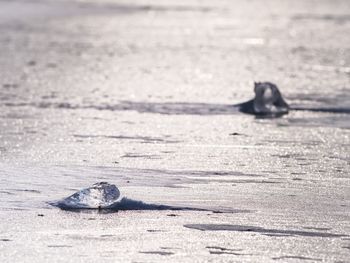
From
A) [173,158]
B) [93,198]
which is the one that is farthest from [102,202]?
[173,158]

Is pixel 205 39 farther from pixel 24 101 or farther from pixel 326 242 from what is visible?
pixel 326 242

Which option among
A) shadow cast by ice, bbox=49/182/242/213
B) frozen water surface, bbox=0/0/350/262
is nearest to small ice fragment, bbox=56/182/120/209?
shadow cast by ice, bbox=49/182/242/213

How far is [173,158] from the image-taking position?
46.1ft

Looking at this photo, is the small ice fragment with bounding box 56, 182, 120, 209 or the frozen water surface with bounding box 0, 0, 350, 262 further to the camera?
the small ice fragment with bounding box 56, 182, 120, 209

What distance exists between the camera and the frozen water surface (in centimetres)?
946

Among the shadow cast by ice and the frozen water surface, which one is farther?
the shadow cast by ice

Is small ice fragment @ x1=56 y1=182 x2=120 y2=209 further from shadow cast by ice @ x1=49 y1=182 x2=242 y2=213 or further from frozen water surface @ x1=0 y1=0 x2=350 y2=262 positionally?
frozen water surface @ x1=0 y1=0 x2=350 y2=262

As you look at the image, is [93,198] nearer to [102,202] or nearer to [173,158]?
[102,202]

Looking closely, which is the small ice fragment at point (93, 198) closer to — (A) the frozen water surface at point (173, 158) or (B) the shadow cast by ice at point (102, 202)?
(B) the shadow cast by ice at point (102, 202)

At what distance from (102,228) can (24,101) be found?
10608 mm

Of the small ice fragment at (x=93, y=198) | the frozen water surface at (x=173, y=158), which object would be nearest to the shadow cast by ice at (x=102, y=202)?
the small ice fragment at (x=93, y=198)

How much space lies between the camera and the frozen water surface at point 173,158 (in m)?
9.46

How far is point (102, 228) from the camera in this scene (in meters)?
9.91

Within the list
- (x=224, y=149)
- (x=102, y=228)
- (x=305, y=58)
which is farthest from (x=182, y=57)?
(x=102, y=228)
